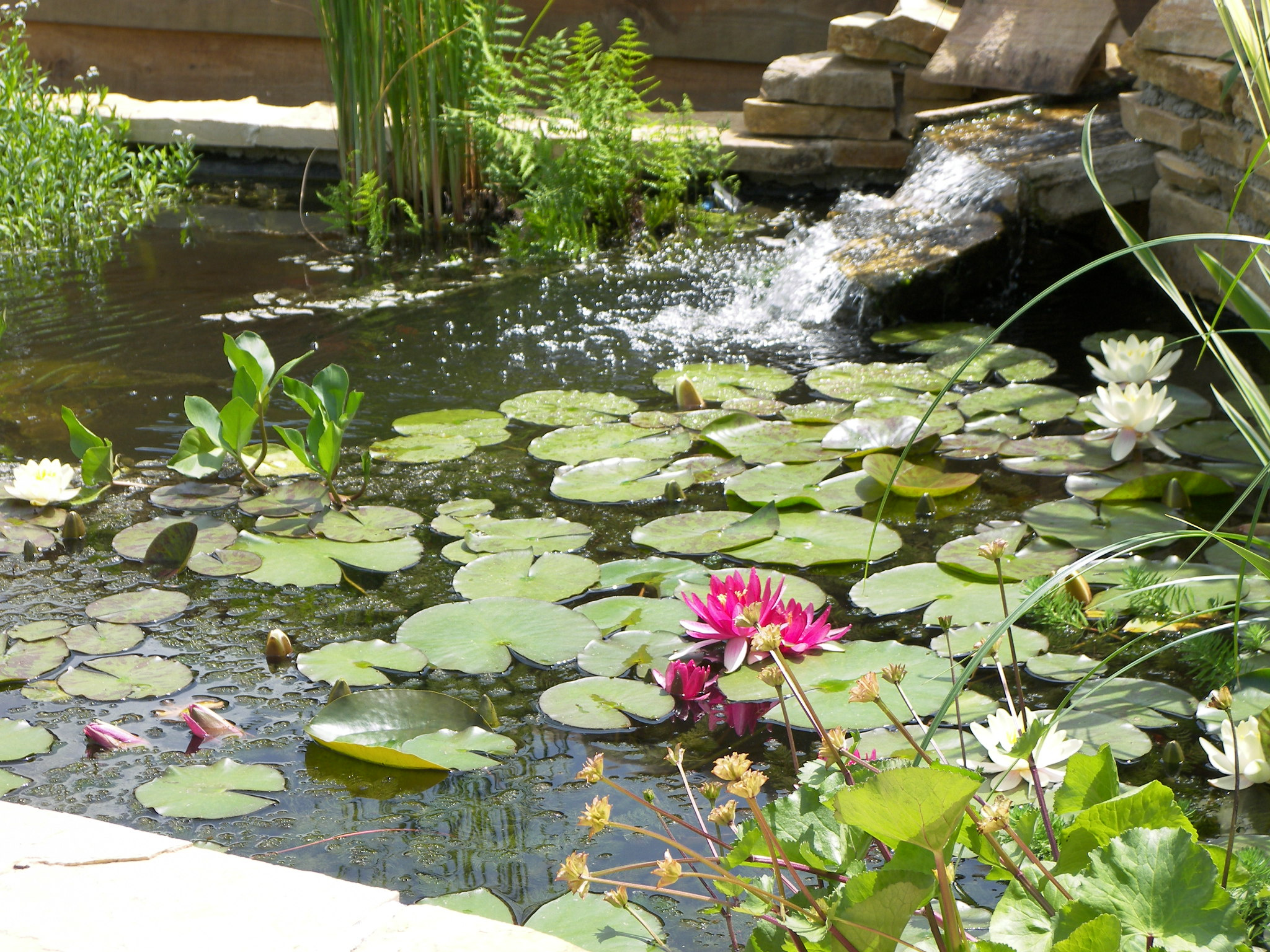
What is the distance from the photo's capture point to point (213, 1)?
20.4 ft

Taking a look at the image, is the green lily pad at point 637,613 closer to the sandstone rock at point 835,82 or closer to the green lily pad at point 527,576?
the green lily pad at point 527,576

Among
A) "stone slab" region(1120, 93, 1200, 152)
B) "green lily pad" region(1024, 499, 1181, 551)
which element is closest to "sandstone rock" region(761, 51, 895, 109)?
"stone slab" region(1120, 93, 1200, 152)

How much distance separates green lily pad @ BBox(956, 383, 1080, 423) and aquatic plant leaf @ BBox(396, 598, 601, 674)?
4.22 ft

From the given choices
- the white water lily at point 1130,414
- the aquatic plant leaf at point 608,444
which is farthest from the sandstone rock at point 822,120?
the white water lily at point 1130,414

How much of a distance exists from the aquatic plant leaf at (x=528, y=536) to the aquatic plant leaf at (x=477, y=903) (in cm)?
84

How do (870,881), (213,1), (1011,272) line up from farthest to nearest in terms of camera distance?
(213,1) → (1011,272) → (870,881)

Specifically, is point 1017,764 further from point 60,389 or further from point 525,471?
point 60,389

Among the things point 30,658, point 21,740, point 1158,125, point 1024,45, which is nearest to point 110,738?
point 21,740

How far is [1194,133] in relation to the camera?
2.90 metres

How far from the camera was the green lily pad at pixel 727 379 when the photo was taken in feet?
8.94

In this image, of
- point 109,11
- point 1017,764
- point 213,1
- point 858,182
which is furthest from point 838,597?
point 109,11

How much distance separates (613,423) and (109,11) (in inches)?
220

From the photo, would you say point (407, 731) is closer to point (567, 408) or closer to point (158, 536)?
point (158, 536)

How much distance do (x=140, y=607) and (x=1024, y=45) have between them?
3.83 m
